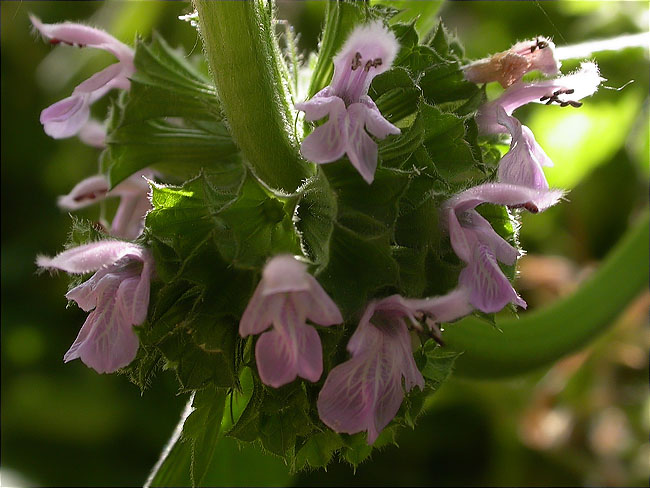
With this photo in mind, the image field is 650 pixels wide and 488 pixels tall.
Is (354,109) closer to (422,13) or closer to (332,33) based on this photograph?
(332,33)

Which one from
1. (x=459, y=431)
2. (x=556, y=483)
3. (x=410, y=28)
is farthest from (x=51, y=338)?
(x=410, y=28)

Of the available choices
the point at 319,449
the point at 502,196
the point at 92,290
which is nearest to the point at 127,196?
the point at 92,290

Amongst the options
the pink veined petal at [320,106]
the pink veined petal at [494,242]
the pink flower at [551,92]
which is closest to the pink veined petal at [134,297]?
the pink veined petal at [320,106]

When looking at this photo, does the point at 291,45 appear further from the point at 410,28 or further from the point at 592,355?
the point at 592,355

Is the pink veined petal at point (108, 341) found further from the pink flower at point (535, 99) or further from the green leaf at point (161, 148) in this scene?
the pink flower at point (535, 99)

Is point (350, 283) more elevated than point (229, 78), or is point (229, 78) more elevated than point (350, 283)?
point (229, 78)

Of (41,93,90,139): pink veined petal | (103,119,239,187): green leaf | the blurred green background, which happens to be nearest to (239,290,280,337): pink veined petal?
(103,119,239,187): green leaf

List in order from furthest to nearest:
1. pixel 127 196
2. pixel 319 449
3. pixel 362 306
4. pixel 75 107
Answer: pixel 127 196
pixel 75 107
pixel 319 449
pixel 362 306
